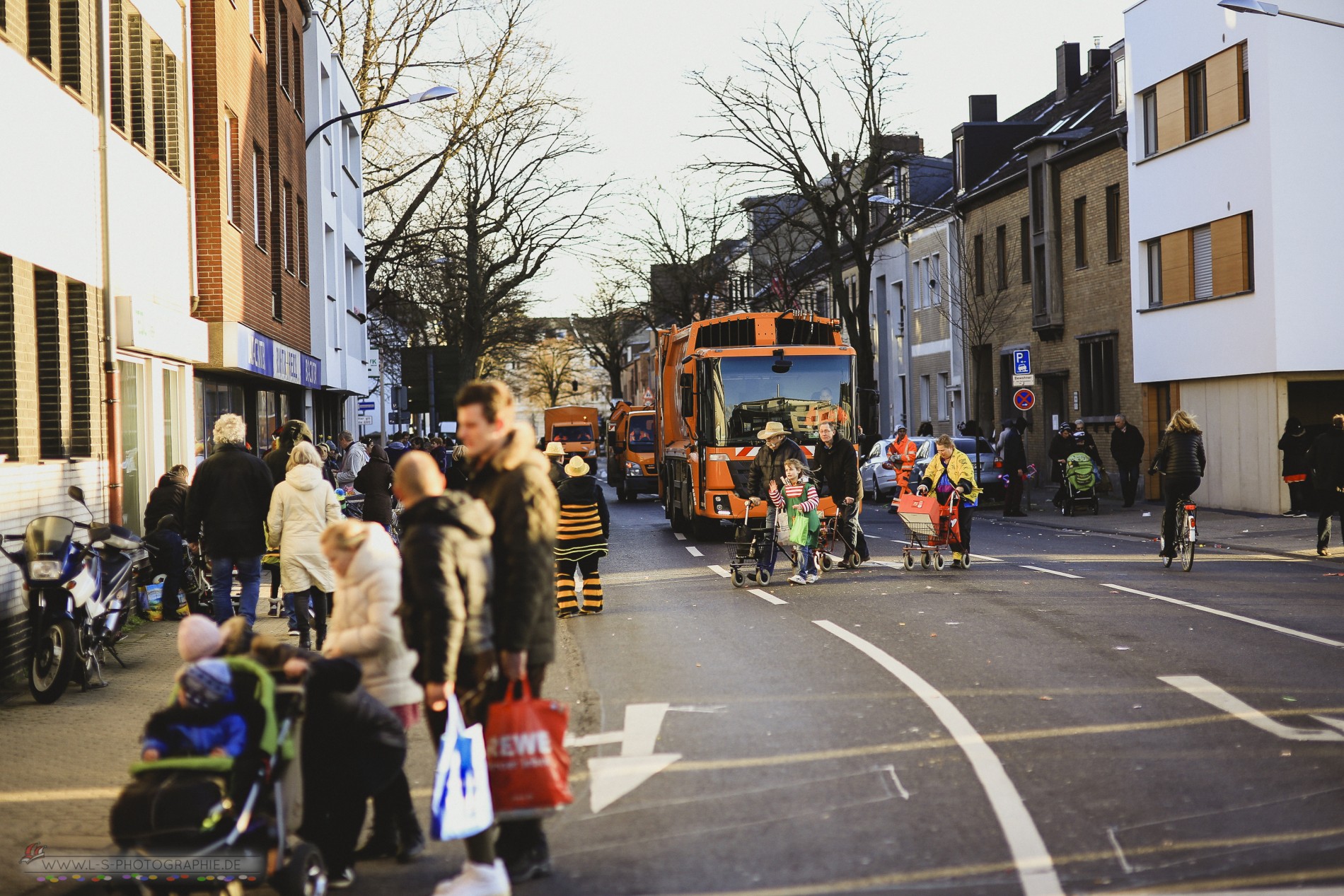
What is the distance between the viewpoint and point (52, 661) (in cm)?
1004

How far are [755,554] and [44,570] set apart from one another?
867 centimetres

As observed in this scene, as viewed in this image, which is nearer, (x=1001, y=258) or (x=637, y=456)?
(x=637, y=456)

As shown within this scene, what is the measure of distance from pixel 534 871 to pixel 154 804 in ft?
4.76

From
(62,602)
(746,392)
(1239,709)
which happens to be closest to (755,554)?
(746,392)

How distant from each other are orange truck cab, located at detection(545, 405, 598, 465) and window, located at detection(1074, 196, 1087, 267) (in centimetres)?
1798

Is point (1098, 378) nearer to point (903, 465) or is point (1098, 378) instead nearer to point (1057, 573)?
point (903, 465)

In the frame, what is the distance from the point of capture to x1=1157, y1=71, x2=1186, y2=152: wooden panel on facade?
30688mm

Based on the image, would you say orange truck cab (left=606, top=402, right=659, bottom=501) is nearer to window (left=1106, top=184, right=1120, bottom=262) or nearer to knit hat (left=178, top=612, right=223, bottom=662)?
window (left=1106, top=184, right=1120, bottom=262)

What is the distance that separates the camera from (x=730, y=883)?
5.45 meters

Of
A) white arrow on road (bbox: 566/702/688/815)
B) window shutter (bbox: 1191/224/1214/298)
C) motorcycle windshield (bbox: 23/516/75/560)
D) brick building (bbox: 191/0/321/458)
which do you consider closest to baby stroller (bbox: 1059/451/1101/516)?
window shutter (bbox: 1191/224/1214/298)

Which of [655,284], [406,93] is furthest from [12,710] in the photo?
[655,284]

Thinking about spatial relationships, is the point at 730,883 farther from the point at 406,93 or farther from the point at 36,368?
the point at 406,93

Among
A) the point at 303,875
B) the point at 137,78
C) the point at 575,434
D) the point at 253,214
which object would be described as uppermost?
the point at 137,78

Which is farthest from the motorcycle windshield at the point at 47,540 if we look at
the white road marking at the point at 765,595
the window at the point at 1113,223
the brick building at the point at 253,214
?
the window at the point at 1113,223
